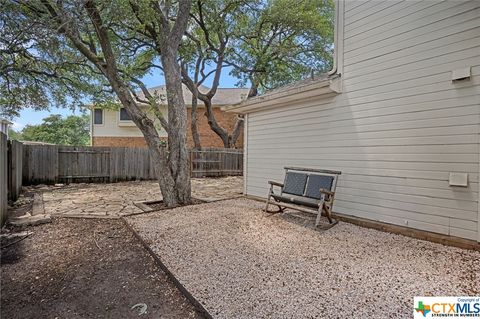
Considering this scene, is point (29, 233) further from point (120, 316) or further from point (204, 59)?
point (204, 59)

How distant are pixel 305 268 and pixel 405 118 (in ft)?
9.11

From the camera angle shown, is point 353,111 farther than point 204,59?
No

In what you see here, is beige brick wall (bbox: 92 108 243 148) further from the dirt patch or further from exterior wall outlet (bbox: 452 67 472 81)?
exterior wall outlet (bbox: 452 67 472 81)

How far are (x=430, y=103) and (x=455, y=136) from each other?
56 cm

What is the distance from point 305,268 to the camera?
9.25ft

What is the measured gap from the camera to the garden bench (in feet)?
13.9

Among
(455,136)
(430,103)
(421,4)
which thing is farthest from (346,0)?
(455,136)

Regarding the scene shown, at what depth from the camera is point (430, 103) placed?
11.9 ft

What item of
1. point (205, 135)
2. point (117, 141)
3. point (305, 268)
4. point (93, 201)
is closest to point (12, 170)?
point (93, 201)

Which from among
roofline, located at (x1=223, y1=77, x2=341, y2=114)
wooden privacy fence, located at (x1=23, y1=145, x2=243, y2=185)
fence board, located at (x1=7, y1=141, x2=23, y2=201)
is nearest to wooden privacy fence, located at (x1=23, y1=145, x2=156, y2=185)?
wooden privacy fence, located at (x1=23, y1=145, x2=243, y2=185)

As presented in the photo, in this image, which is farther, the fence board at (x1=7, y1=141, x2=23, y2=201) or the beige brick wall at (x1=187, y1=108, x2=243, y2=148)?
the beige brick wall at (x1=187, y1=108, x2=243, y2=148)

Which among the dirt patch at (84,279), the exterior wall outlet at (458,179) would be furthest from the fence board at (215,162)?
the exterior wall outlet at (458,179)

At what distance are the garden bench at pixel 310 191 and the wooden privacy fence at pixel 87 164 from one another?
708 centimetres

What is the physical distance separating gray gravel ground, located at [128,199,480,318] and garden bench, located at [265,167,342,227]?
0.37m
